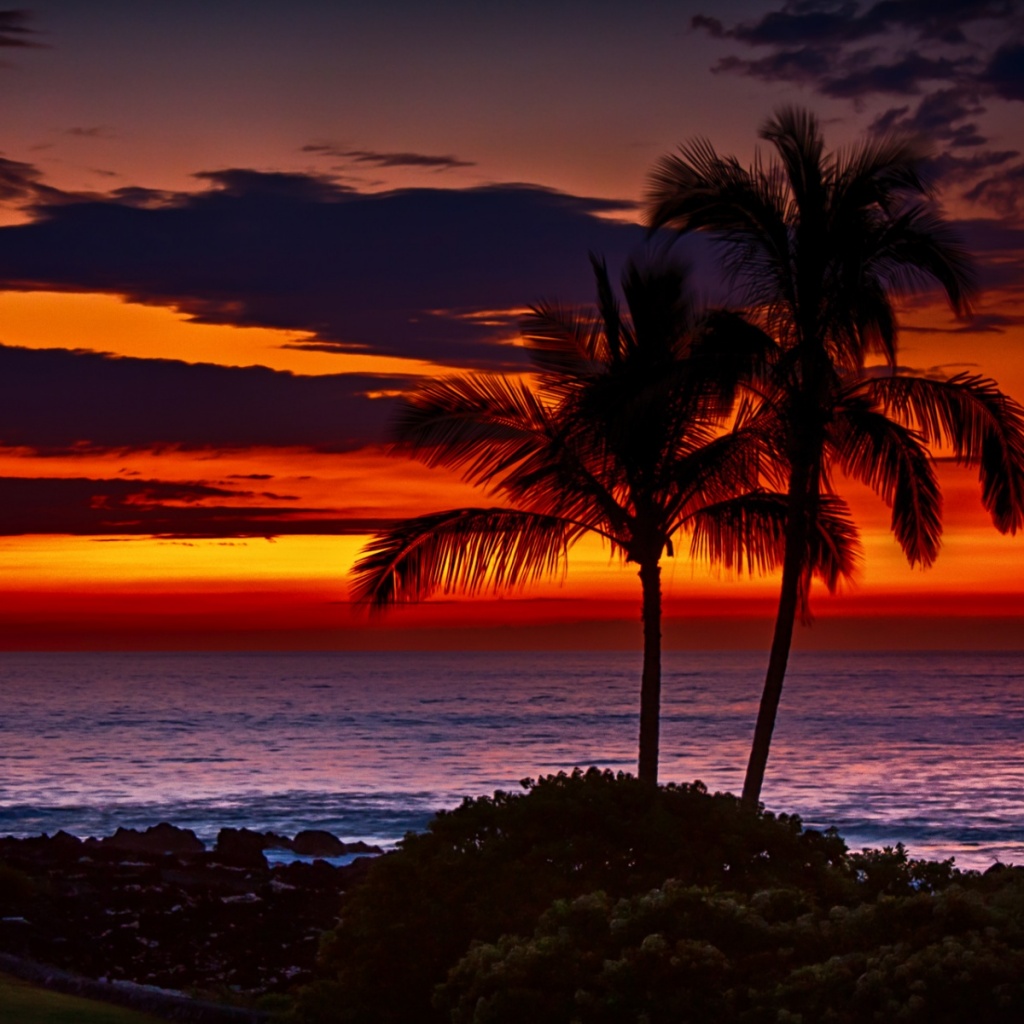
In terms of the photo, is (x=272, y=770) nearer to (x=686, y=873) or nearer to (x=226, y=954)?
(x=226, y=954)

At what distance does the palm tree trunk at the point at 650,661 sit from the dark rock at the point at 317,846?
1175 cm

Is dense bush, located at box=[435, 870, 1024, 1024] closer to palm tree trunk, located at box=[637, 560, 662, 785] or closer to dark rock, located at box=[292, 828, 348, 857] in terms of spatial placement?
palm tree trunk, located at box=[637, 560, 662, 785]

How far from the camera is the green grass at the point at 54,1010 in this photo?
32.9 feet

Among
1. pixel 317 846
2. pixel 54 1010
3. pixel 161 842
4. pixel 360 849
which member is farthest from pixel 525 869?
pixel 360 849

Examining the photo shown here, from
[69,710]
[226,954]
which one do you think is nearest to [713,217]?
[226,954]

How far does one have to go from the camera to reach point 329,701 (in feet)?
358

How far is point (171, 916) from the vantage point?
18.9 m

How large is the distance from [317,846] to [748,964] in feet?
71.8

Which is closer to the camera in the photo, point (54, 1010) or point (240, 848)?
point (54, 1010)

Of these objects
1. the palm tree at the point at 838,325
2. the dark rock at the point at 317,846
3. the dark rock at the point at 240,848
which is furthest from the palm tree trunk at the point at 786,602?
the dark rock at the point at 317,846

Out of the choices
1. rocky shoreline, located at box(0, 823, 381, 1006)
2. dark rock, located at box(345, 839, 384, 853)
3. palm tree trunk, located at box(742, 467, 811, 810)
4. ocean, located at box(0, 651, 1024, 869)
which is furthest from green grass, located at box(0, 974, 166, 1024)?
dark rock, located at box(345, 839, 384, 853)

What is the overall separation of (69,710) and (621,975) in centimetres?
9147

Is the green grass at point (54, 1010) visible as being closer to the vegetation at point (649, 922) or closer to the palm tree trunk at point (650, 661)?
the vegetation at point (649, 922)

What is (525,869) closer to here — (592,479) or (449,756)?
(592,479)
